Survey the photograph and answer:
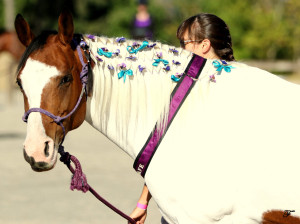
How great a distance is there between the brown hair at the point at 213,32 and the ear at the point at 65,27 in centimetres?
86

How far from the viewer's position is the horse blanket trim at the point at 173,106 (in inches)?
130

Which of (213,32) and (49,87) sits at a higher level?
(213,32)

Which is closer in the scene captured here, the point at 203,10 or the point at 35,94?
the point at 35,94

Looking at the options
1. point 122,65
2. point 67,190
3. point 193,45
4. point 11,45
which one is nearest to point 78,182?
point 122,65

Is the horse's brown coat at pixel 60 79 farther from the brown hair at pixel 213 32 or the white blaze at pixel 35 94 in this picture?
the brown hair at pixel 213 32

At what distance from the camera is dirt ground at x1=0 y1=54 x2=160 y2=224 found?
21.2 ft

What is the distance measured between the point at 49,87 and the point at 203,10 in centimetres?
4429

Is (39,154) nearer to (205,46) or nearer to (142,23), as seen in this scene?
(205,46)

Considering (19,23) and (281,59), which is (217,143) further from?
(281,59)

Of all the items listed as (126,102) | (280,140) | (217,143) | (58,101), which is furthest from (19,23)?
(280,140)

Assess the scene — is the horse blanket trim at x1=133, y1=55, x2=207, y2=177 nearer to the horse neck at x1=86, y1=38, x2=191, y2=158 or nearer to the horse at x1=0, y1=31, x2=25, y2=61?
the horse neck at x1=86, y1=38, x2=191, y2=158

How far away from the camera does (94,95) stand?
137 inches

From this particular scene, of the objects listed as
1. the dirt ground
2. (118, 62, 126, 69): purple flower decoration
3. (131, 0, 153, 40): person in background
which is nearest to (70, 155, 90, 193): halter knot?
(118, 62, 126, 69): purple flower decoration

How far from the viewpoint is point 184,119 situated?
3283mm
